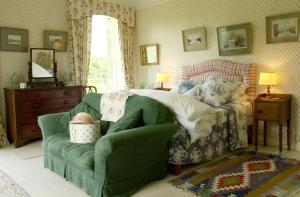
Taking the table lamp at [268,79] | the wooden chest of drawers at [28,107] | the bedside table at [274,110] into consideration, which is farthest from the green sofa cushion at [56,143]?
the table lamp at [268,79]

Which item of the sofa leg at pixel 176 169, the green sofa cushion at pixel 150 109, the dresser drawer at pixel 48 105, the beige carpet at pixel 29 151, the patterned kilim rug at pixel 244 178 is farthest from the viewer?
the dresser drawer at pixel 48 105

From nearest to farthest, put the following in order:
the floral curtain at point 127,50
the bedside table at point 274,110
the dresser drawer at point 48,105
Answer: the bedside table at point 274,110 → the dresser drawer at point 48,105 → the floral curtain at point 127,50

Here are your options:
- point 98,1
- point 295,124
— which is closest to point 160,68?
point 98,1

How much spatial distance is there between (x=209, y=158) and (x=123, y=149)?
1.46 m

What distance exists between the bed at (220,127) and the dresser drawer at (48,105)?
7.34 feet

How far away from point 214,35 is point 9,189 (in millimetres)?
3937

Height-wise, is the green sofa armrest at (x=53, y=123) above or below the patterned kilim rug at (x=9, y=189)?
above

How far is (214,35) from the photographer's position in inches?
197

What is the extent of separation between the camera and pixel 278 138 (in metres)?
4.27

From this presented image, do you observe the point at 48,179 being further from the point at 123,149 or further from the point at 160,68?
the point at 160,68

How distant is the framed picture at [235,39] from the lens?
450cm

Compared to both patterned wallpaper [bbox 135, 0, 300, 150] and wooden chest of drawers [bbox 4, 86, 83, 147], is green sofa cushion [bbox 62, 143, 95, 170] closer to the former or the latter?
wooden chest of drawers [bbox 4, 86, 83, 147]

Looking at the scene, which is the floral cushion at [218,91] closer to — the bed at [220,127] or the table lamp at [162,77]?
the bed at [220,127]

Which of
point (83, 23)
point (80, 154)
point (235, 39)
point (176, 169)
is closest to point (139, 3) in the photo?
point (83, 23)
